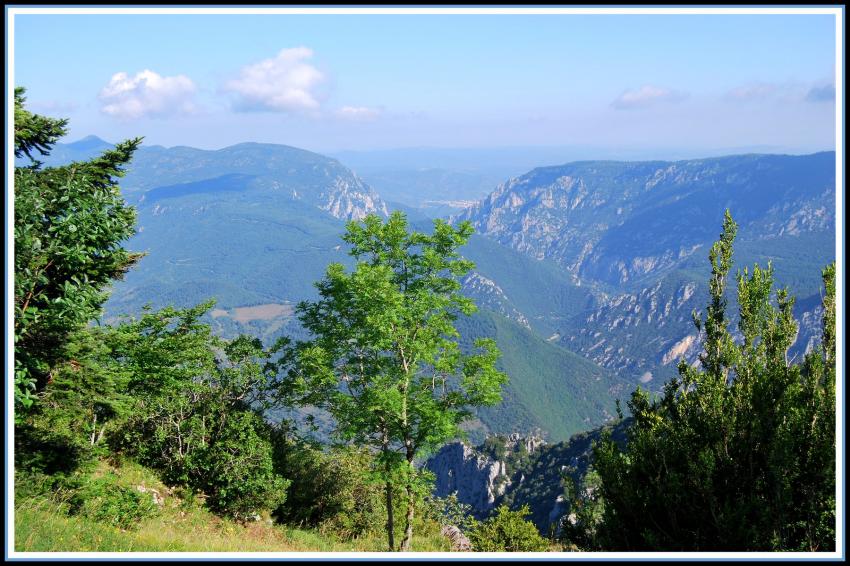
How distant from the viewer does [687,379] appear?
13.7 metres

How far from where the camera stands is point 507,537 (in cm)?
1617

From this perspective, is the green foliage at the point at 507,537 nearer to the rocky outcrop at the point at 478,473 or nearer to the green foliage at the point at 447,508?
the green foliage at the point at 447,508

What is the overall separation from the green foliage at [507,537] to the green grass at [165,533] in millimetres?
1062

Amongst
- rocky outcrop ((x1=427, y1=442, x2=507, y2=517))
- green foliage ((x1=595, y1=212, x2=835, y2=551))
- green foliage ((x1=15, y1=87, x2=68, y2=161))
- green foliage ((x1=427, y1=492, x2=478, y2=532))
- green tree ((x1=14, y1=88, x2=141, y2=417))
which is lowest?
rocky outcrop ((x1=427, y1=442, x2=507, y2=517))

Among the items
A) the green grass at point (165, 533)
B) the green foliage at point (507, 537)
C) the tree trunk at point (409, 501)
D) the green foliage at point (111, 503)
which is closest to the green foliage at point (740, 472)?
the tree trunk at point (409, 501)

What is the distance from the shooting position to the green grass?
29.4 ft

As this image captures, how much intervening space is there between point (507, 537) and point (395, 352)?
5790mm

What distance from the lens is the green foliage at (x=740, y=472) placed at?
8047 mm

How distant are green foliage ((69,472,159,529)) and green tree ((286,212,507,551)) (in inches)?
166

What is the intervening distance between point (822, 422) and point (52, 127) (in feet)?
60.5

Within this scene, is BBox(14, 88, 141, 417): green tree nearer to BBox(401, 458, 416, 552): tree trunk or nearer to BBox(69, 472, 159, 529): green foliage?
BBox(69, 472, 159, 529): green foliage

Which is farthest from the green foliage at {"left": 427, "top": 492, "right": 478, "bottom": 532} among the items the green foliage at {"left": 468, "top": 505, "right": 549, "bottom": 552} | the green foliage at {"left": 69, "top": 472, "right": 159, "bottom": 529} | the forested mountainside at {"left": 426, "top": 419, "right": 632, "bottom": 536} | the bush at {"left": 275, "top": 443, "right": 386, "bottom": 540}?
the forested mountainside at {"left": 426, "top": 419, "right": 632, "bottom": 536}

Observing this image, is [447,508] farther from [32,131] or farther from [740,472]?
[32,131]

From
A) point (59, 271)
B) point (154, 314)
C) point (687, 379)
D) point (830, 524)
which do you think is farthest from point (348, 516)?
point (830, 524)
